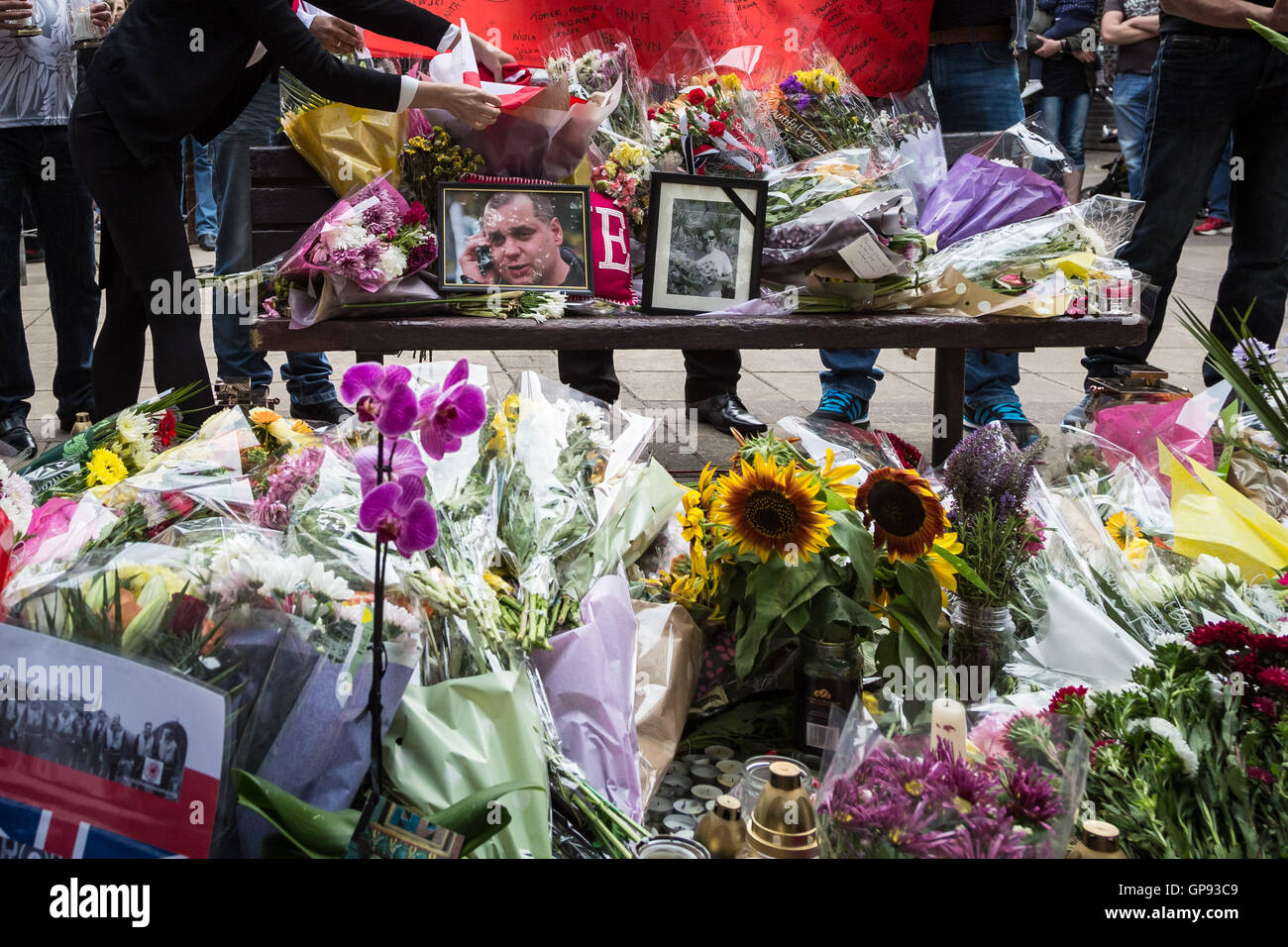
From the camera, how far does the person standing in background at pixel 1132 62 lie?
6789mm

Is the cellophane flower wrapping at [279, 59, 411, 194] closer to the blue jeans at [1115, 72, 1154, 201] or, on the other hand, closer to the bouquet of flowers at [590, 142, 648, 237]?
the bouquet of flowers at [590, 142, 648, 237]

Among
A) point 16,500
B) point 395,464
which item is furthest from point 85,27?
point 395,464

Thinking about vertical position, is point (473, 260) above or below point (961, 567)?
above

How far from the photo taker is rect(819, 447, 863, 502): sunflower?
2.12 metres

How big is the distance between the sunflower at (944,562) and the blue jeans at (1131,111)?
5.89m

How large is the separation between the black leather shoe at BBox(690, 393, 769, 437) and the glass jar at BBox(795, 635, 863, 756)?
2.43m

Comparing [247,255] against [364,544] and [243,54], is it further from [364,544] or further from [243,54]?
[364,544]

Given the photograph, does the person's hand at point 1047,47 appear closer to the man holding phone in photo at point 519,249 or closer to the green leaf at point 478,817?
the man holding phone in photo at point 519,249

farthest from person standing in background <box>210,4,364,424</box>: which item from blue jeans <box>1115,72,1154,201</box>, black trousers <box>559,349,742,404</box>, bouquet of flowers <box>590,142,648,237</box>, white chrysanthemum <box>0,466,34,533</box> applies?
blue jeans <box>1115,72,1154,201</box>

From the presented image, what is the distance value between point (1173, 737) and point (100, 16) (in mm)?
3847

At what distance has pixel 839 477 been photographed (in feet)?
6.97

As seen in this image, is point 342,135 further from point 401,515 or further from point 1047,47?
point 1047,47
